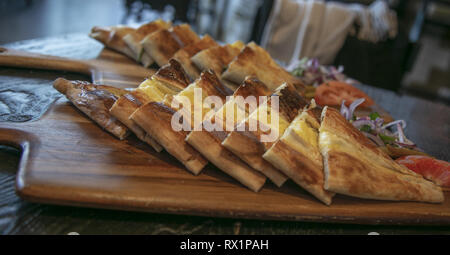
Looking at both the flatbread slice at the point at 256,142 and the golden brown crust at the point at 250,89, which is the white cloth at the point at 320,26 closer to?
the golden brown crust at the point at 250,89

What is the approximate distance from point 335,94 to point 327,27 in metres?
3.60

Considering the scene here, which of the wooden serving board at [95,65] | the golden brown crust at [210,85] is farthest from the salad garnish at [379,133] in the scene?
the wooden serving board at [95,65]

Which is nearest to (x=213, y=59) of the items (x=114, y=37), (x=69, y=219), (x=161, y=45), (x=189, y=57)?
(x=189, y=57)

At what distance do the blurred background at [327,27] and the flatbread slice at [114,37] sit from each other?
11.0ft

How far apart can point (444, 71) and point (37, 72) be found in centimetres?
985

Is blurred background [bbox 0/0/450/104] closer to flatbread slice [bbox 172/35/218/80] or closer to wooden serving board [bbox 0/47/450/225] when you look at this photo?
flatbread slice [bbox 172/35/218/80]

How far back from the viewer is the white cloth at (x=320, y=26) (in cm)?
648

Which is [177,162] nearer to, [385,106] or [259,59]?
[259,59]

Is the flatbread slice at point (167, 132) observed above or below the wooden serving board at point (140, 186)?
above

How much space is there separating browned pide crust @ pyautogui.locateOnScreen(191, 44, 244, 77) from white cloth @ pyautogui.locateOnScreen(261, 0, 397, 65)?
3657 millimetres

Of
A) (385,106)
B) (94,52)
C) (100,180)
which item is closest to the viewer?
(100,180)
